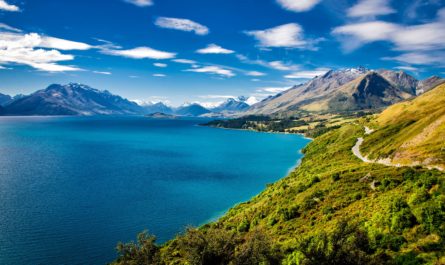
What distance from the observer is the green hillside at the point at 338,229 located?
3531 centimetres

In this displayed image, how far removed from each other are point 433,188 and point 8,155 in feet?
727

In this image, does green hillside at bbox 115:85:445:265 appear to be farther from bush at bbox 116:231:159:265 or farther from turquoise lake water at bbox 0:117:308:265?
turquoise lake water at bbox 0:117:308:265

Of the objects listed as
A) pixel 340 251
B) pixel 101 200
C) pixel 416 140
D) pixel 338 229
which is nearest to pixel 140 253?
pixel 338 229

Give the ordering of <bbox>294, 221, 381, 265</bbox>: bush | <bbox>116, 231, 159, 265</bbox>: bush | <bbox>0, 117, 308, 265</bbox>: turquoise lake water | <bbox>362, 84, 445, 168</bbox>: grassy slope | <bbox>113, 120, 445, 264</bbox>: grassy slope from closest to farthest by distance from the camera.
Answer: <bbox>294, 221, 381, 265</bbox>: bush → <bbox>113, 120, 445, 264</bbox>: grassy slope → <bbox>116, 231, 159, 265</bbox>: bush → <bbox>0, 117, 308, 265</bbox>: turquoise lake water → <bbox>362, 84, 445, 168</bbox>: grassy slope

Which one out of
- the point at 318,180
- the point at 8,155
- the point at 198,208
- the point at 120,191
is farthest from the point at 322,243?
the point at 8,155

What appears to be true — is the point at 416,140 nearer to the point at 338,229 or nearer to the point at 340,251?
the point at 338,229

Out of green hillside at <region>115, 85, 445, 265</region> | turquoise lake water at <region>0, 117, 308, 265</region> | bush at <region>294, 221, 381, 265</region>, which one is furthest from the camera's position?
turquoise lake water at <region>0, 117, 308, 265</region>

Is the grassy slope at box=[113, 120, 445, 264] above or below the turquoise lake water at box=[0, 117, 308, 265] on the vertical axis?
above

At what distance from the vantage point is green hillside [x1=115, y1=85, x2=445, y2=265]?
35312 mm

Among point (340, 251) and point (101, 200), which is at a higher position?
point (340, 251)

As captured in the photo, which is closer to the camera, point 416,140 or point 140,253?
point 140,253

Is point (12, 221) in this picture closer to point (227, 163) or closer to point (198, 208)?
point (198, 208)

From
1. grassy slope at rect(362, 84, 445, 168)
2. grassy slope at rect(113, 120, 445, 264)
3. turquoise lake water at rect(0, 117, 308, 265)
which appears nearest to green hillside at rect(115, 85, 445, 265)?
grassy slope at rect(113, 120, 445, 264)

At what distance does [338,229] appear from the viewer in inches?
1422
